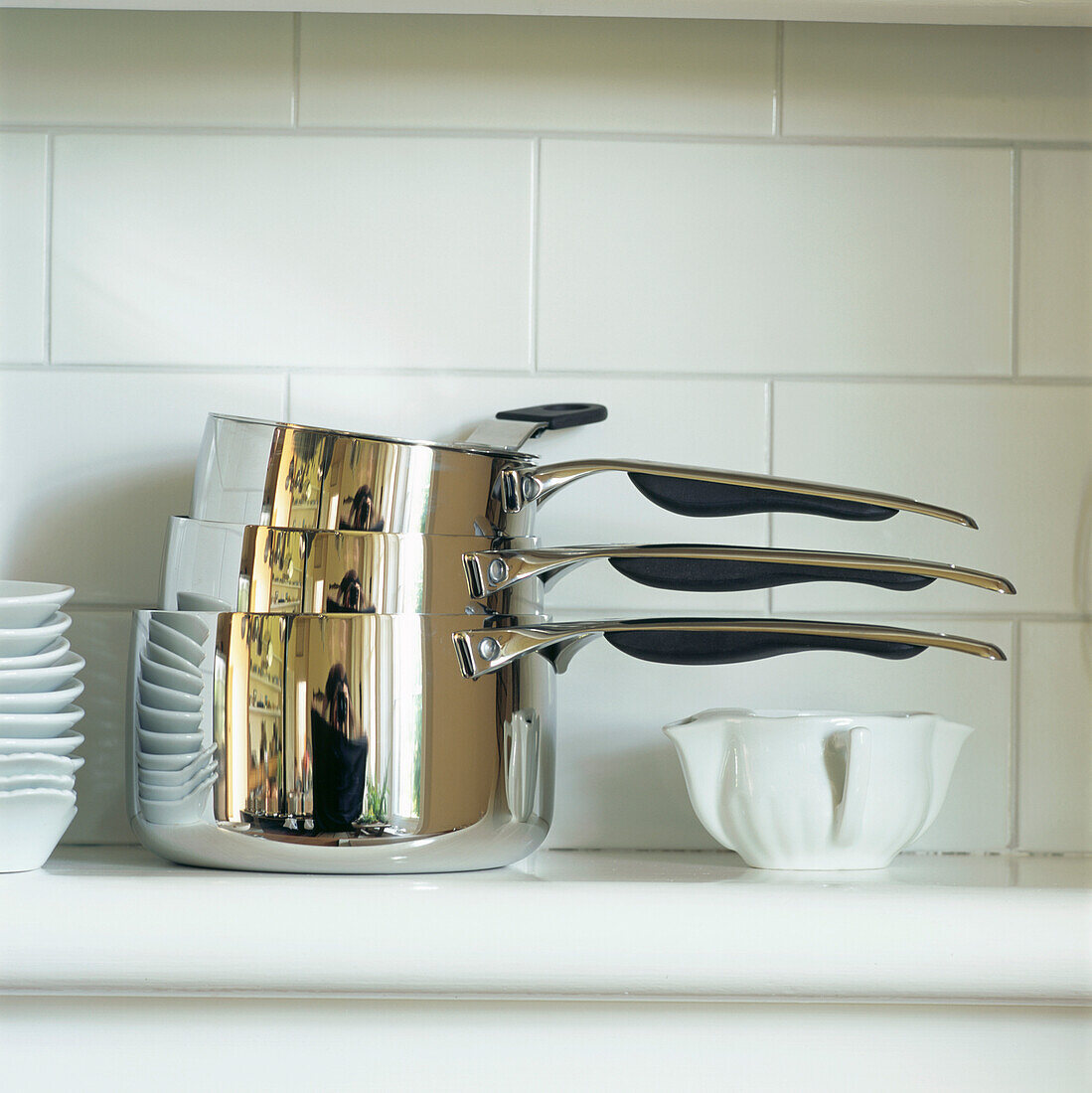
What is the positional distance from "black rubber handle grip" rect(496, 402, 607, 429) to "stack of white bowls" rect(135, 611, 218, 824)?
232 mm

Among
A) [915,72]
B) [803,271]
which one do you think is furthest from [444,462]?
[915,72]

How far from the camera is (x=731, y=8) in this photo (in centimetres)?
59

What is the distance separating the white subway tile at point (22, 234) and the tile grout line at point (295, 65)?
154 millimetres

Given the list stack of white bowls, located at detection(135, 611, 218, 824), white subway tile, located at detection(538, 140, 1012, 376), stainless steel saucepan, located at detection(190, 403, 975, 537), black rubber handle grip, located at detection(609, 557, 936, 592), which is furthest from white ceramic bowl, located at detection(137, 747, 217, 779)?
white subway tile, located at detection(538, 140, 1012, 376)

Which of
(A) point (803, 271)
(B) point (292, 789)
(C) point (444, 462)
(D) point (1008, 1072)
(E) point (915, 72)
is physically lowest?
(D) point (1008, 1072)

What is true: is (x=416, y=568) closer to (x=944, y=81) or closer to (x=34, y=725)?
(x=34, y=725)

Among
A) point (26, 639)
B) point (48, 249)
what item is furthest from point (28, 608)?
point (48, 249)

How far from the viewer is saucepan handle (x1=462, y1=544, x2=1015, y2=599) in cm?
52

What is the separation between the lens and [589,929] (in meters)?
0.47

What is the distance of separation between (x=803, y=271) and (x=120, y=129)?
1.42ft

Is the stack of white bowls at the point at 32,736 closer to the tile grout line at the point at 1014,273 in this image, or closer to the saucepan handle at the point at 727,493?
the saucepan handle at the point at 727,493

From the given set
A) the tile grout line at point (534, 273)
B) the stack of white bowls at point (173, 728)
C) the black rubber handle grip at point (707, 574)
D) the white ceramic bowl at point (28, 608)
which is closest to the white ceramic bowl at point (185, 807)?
the stack of white bowls at point (173, 728)

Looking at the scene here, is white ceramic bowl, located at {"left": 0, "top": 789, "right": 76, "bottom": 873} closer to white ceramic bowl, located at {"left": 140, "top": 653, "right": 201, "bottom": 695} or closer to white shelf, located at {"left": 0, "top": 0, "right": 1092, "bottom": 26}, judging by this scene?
white ceramic bowl, located at {"left": 140, "top": 653, "right": 201, "bottom": 695}

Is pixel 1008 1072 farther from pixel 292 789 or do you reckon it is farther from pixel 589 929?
pixel 292 789
